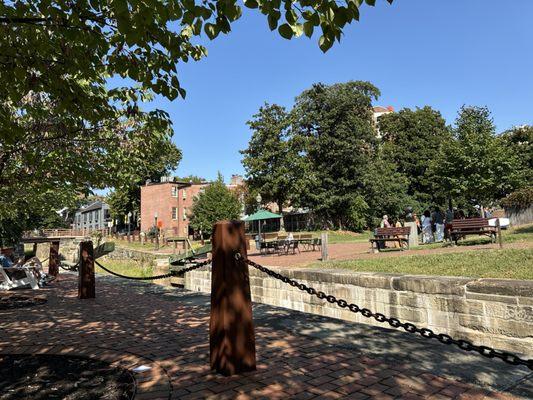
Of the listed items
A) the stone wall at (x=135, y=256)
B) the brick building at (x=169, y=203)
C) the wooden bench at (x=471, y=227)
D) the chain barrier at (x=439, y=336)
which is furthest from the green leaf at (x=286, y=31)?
the brick building at (x=169, y=203)

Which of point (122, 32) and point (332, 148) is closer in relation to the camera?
point (122, 32)

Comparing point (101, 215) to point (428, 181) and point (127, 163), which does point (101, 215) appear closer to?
point (428, 181)

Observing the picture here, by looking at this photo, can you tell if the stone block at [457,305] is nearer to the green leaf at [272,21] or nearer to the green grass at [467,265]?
the green grass at [467,265]

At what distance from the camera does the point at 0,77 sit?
5.86 metres

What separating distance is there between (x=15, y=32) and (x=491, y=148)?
125 ft

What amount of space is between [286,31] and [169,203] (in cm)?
6262

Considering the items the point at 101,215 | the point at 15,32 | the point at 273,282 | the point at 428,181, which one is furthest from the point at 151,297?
the point at 101,215

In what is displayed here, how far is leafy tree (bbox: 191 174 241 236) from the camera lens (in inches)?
1996

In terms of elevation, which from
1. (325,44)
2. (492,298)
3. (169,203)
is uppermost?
(169,203)

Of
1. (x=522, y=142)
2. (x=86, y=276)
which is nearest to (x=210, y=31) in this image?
(x=86, y=276)

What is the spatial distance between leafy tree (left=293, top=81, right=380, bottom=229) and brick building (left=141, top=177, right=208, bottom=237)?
21.2 meters

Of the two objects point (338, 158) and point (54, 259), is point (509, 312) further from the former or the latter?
point (338, 158)

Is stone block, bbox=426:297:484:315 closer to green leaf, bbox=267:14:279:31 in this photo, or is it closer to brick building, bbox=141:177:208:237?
green leaf, bbox=267:14:279:31

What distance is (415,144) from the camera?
55.6m
